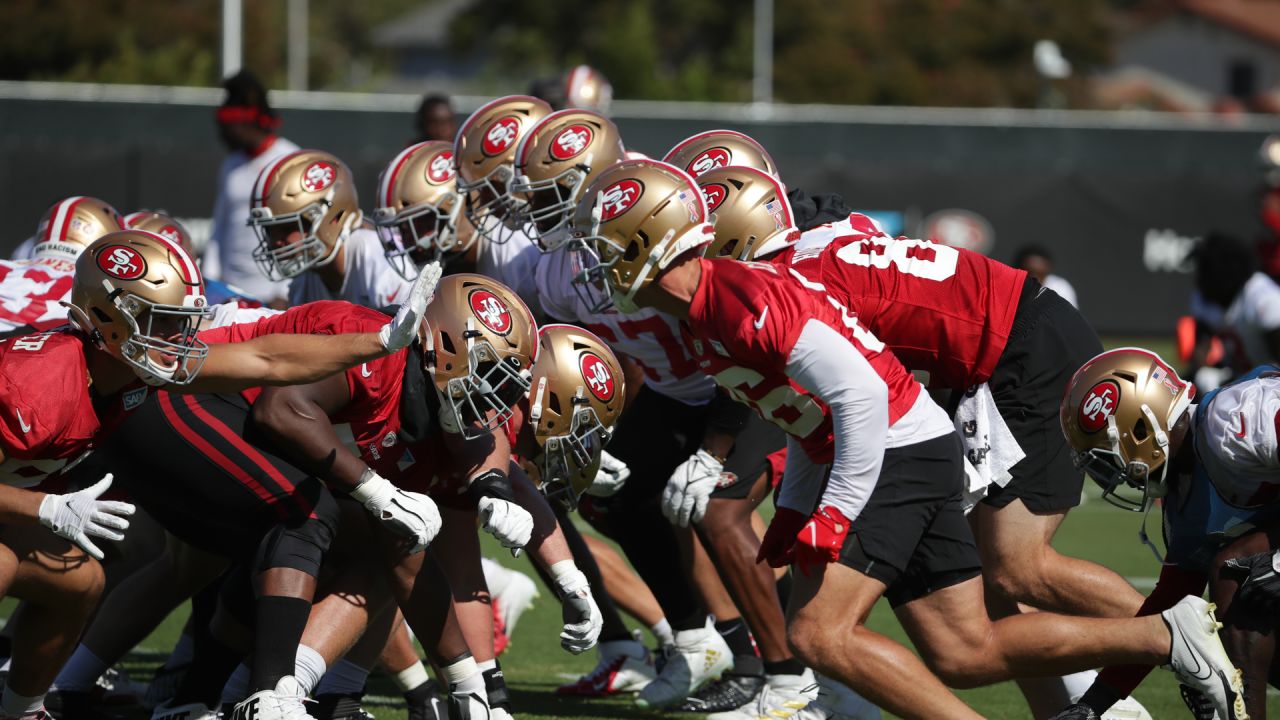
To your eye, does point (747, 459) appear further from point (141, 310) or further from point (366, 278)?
point (141, 310)

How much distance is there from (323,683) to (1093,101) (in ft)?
143

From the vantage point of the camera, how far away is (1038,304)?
4645 millimetres

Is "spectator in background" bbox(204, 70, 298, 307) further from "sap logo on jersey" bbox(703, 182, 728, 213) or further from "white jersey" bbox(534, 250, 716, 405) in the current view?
"sap logo on jersey" bbox(703, 182, 728, 213)

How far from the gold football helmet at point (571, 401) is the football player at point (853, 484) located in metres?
0.65

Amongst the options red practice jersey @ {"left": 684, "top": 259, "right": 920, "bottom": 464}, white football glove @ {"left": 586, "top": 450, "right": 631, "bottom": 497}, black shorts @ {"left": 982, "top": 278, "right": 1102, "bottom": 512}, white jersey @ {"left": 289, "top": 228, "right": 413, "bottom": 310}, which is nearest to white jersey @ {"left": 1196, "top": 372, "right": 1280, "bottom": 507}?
black shorts @ {"left": 982, "top": 278, "right": 1102, "bottom": 512}

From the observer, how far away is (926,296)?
Answer: 4383mm

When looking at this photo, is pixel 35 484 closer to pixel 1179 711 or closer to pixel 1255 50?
pixel 1179 711

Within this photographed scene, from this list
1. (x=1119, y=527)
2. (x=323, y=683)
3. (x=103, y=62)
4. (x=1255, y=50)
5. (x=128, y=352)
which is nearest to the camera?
(x=128, y=352)

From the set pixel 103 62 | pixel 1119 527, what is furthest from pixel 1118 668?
pixel 103 62

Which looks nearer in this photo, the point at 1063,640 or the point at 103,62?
the point at 1063,640

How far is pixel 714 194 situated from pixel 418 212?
4.79ft

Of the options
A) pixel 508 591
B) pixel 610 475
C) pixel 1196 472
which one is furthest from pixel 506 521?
pixel 508 591

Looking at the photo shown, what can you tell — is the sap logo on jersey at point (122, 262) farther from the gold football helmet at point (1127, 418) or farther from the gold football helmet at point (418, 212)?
the gold football helmet at point (1127, 418)

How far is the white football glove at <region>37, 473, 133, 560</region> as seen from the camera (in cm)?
390
